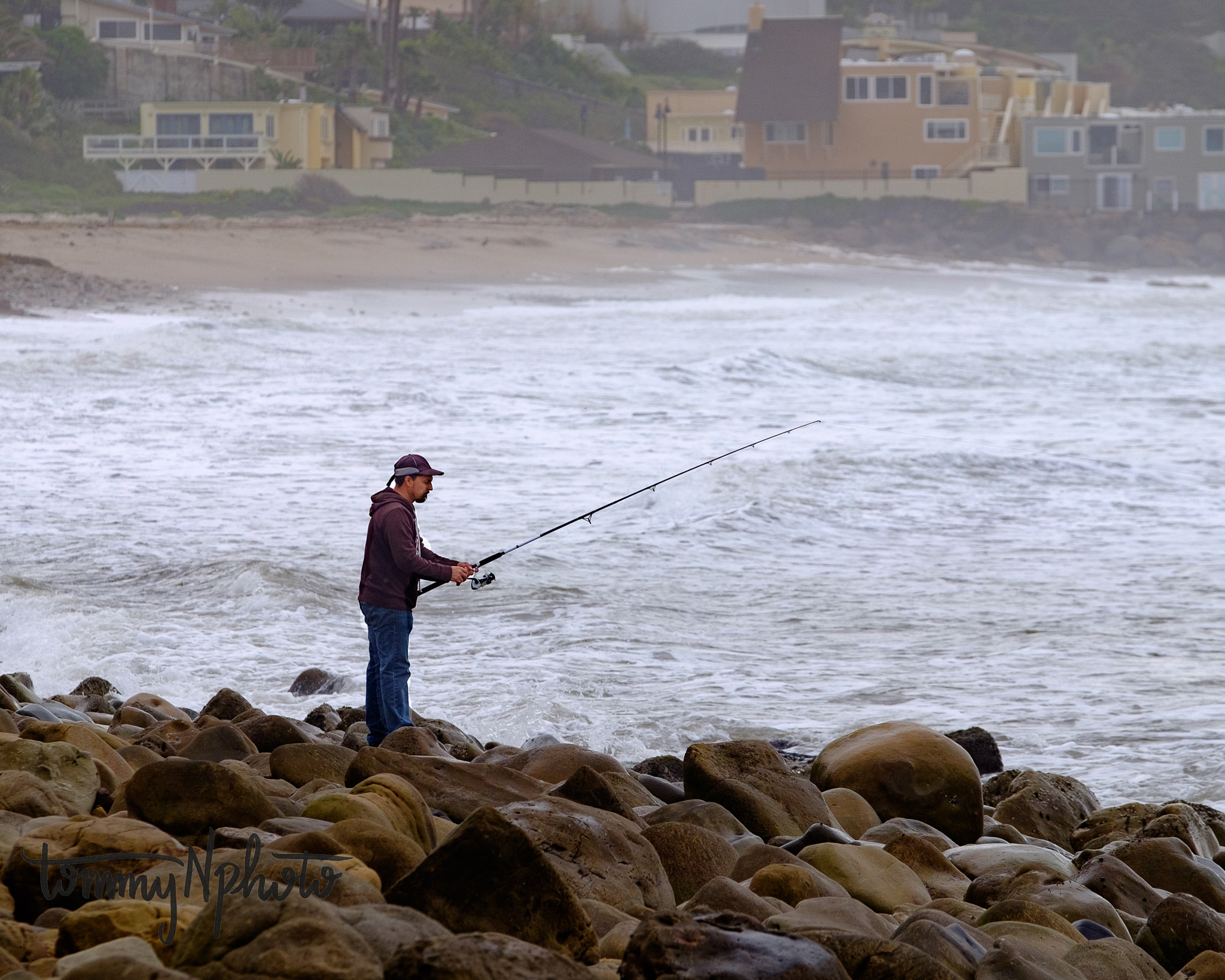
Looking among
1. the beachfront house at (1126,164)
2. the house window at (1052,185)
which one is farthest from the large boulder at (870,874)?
the house window at (1052,185)

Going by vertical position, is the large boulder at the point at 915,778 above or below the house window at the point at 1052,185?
below

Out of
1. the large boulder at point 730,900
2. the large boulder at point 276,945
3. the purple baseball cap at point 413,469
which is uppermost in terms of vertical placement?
the purple baseball cap at point 413,469

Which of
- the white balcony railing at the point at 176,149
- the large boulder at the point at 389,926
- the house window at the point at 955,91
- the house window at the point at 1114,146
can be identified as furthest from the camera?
the house window at the point at 1114,146

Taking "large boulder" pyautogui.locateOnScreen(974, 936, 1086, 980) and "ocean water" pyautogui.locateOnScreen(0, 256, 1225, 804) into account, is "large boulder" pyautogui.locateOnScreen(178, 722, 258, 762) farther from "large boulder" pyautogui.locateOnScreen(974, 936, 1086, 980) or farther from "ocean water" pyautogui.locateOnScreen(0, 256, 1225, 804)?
"large boulder" pyautogui.locateOnScreen(974, 936, 1086, 980)

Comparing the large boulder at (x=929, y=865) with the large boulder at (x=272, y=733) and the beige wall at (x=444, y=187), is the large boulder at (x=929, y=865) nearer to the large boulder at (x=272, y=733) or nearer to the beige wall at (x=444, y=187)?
the large boulder at (x=272, y=733)

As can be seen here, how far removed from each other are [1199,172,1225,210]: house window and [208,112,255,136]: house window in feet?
114

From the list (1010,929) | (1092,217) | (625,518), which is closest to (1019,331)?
(625,518)

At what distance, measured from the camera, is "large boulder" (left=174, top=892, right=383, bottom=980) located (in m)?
2.62

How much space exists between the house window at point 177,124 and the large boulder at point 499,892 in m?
54.5

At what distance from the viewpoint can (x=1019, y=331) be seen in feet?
108

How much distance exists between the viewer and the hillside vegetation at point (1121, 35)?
3147 inches

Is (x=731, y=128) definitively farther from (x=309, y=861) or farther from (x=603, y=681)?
(x=309, y=861)

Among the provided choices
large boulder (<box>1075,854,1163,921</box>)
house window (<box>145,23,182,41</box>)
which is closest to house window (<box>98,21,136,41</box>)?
house window (<box>145,23,182,41</box>)

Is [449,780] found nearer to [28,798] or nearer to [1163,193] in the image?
[28,798]
